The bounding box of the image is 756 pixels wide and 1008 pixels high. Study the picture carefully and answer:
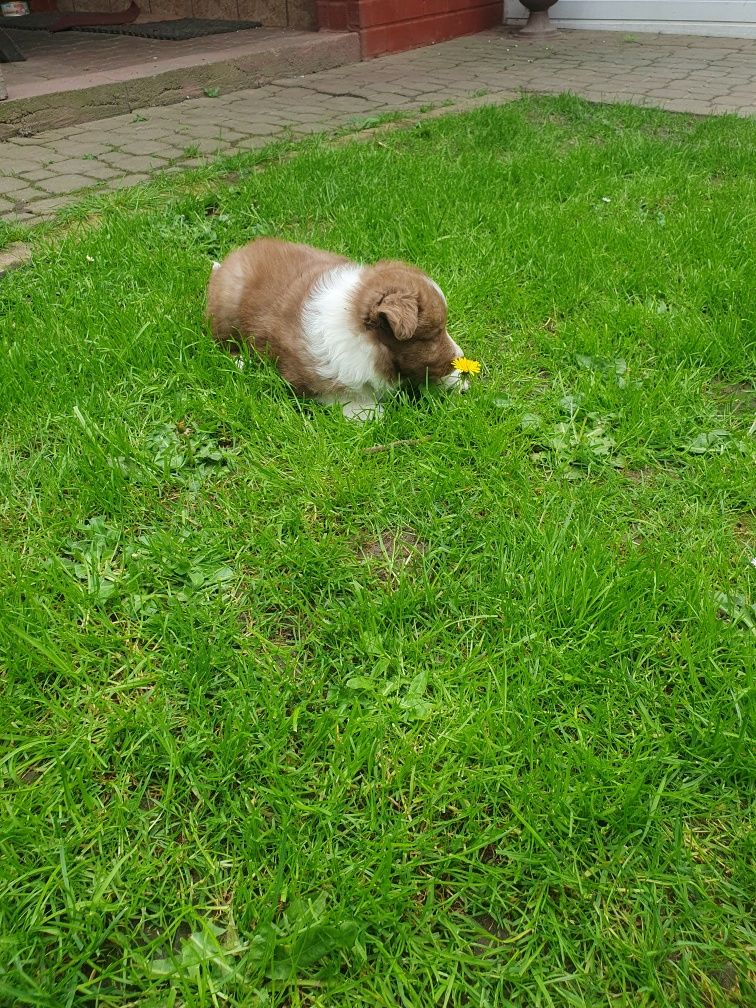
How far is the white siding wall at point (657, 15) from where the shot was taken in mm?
10766

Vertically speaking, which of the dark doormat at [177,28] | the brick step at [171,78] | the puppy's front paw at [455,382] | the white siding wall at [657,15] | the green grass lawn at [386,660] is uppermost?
the dark doormat at [177,28]

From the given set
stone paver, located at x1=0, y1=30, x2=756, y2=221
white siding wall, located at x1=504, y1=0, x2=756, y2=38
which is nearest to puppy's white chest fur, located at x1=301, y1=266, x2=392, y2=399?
stone paver, located at x1=0, y1=30, x2=756, y2=221

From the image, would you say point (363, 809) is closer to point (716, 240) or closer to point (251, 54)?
point (716, 240)

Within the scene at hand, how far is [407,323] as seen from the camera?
3018 millimetres

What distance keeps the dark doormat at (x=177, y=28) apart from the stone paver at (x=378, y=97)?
6.67 feet

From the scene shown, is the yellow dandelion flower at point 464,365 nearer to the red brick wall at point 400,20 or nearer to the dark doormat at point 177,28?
the red brick wall at point 400,20

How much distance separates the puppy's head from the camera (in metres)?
3.06

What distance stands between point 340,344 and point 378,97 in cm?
612

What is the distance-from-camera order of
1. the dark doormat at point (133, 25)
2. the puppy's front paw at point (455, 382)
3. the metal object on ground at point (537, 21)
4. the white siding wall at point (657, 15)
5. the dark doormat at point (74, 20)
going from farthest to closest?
1. the dark doormat at point (74, 20)
2. the metal object on ground at point (537, 21)
3. the white siding wall at point (657, 15)
4. the dark doormat at point (133, 25)
5. the puppy's front paw at point (455, 382)

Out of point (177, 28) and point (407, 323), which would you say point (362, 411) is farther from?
point (177, 28)

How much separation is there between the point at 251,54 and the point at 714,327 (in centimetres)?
711

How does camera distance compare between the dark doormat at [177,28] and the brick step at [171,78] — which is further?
the dark doormat at [177,28]

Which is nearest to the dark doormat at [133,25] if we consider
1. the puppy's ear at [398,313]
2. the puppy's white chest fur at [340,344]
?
the puppy's white chest fur at [340,344]

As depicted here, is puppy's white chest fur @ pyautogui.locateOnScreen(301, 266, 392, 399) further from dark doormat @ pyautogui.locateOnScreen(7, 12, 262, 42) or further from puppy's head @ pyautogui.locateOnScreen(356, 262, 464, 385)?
dark doormat @ pyautogui.locateOnScreen(7, 12, 262, 42)
